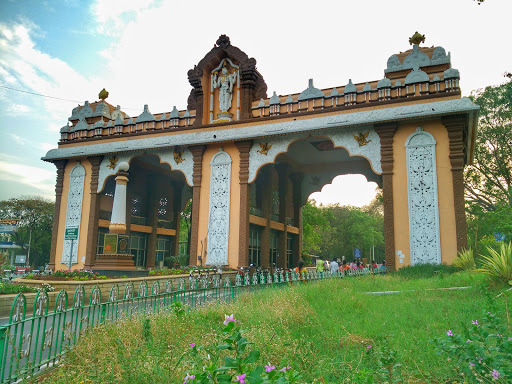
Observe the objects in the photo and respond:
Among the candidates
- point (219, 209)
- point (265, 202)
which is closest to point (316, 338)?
point (219, 209)

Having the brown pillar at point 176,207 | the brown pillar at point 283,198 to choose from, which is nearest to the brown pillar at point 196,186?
the brown pillar at point 283,198

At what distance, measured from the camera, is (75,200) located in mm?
24094

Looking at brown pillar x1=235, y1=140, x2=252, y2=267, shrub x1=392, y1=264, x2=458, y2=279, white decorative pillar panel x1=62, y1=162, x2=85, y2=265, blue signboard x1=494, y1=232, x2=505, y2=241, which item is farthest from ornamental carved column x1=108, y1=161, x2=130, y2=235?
blue signboard x1=494, y1=232, x2=505, y2=241

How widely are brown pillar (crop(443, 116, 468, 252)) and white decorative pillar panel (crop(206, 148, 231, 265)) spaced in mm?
10135

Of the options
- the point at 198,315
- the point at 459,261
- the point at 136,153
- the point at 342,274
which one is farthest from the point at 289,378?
the point at 136,153

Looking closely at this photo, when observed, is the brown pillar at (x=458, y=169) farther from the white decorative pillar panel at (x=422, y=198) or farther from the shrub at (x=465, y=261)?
the shrub at (x=465, y=261)

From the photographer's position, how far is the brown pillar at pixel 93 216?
74.5ft

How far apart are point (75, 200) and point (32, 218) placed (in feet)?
87.9

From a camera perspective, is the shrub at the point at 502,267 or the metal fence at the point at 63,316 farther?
the shrub at the point at 502,267

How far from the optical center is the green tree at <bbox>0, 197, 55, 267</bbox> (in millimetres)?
45594

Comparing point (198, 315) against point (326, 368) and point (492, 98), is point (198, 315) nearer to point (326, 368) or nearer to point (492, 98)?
point (326, 368)

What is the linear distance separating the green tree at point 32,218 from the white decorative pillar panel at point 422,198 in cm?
4120

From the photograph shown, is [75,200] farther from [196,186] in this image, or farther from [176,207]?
[176,207]

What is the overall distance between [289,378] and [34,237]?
5110cm
